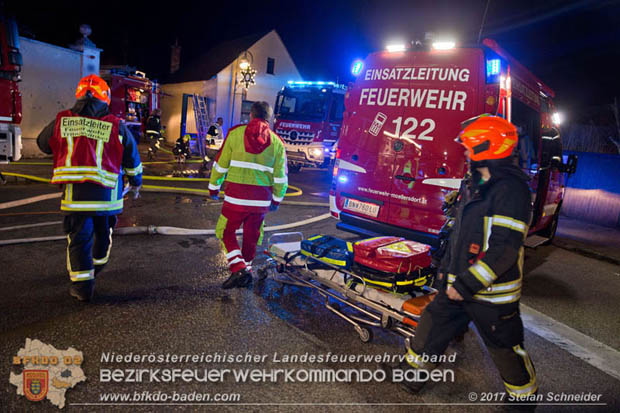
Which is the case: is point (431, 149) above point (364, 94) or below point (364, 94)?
below

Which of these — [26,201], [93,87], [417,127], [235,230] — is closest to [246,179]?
[235,230]

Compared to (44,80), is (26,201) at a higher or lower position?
lower

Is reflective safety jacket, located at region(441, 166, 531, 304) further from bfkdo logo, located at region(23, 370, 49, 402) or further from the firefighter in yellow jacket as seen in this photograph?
bfkdo logo, located at region(23, 370, 49, 402)

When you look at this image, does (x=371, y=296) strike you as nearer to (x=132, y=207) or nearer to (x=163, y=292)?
(x=163, y=292)

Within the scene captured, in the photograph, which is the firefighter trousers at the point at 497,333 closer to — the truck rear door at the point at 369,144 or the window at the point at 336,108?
the truck rear door at the point at 369,144

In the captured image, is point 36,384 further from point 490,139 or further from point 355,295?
point 490,139

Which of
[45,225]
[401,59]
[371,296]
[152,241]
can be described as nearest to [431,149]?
[401,59]

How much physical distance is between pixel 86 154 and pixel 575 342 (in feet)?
15.2

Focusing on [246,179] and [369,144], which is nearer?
[246,179]

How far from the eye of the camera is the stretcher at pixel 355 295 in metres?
3.04

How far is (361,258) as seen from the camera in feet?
11.7

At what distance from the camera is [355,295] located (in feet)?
10.9

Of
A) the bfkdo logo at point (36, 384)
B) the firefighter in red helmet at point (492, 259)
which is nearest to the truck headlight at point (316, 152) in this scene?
the firefighter in red helmet at point (492, 259)

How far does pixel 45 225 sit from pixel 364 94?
4797mm
